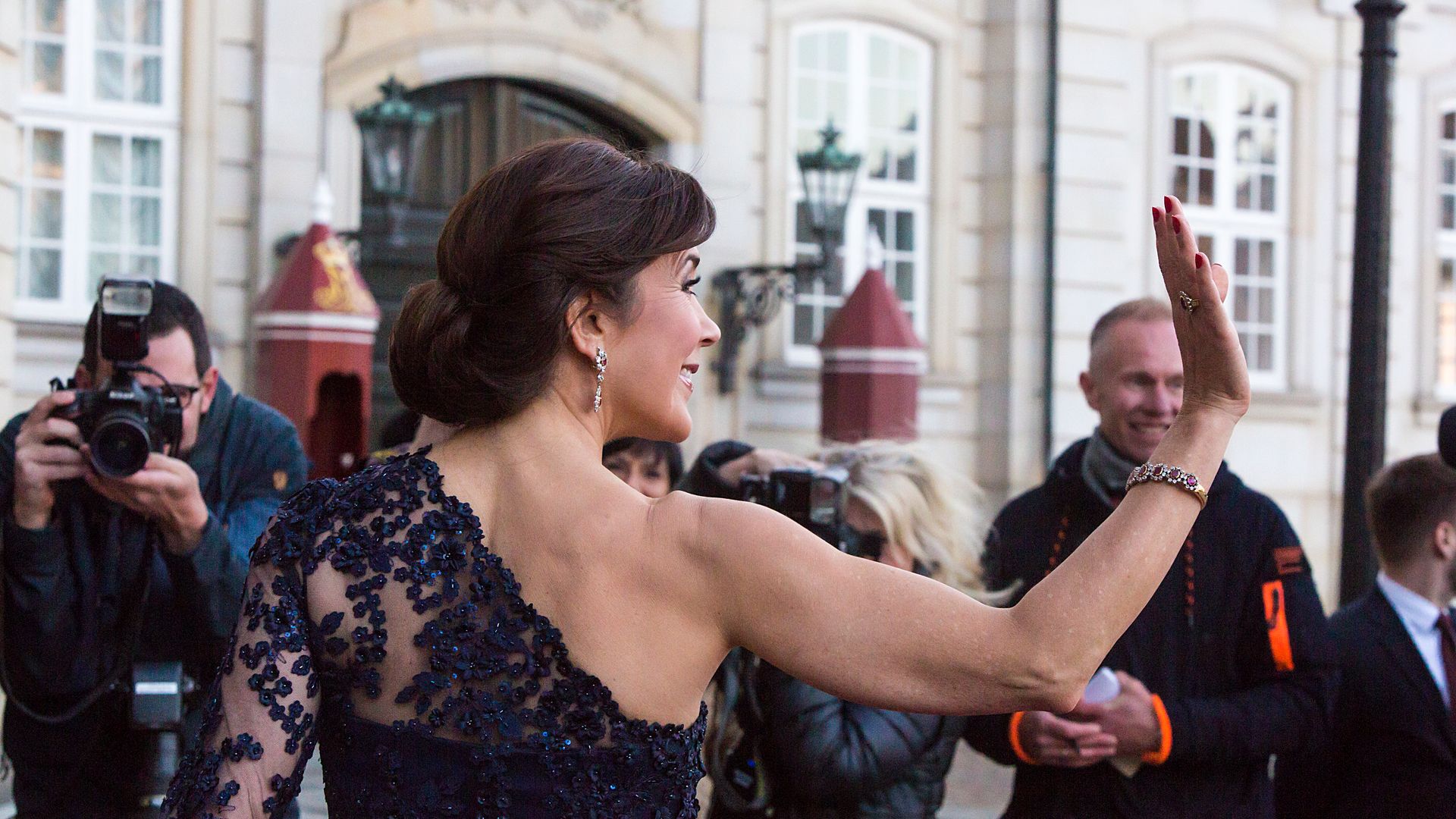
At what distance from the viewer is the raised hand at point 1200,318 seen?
1.83m

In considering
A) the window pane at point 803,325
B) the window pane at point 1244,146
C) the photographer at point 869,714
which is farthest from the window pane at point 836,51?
the photographer at point 869,714

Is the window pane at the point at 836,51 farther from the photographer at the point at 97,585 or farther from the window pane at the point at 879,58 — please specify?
the photographer at the point at 97,585

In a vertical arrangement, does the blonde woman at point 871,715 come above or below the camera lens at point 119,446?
below

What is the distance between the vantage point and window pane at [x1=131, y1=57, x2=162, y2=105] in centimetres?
929

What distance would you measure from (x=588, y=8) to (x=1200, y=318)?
8848mm

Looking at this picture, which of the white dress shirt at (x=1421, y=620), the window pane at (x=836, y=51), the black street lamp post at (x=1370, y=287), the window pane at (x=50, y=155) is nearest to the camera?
the white dress shirt at (x=1421, y=620)

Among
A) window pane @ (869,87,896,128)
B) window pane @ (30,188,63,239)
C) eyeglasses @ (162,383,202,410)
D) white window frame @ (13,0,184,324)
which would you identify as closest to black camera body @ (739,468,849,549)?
eyeglasses @ (162,383,202,410)

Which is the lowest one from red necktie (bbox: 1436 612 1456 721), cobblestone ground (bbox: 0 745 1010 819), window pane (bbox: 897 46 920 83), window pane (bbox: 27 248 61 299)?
cobblestone ground (bbox: 0 745 1010 819)

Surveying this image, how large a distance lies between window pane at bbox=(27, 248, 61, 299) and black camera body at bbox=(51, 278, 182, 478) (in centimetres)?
624

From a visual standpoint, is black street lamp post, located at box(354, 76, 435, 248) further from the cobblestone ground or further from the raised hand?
the raised hand

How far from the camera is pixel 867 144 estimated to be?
11.3 metres

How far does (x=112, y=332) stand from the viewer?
129 inches

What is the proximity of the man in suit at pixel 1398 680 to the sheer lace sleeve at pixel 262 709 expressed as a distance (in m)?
2.38

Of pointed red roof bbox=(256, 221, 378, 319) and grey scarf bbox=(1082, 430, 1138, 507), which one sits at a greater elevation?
pointed red roof bbox=(256, 221, 378, 319)
